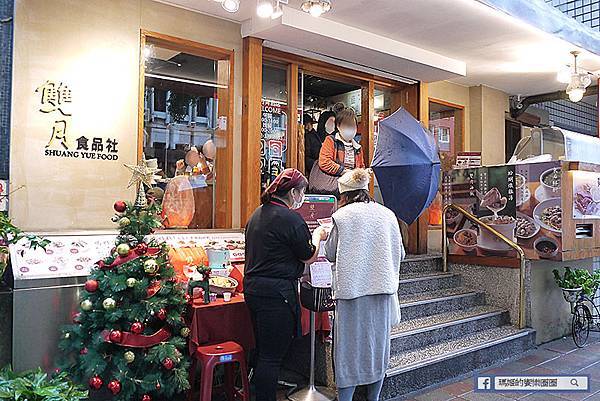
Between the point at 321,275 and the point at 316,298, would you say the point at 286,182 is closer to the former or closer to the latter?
the point at 321,275

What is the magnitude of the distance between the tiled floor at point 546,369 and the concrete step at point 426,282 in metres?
1.19

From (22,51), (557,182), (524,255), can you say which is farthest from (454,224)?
(22,51)

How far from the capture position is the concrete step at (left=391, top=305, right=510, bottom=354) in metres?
4.93

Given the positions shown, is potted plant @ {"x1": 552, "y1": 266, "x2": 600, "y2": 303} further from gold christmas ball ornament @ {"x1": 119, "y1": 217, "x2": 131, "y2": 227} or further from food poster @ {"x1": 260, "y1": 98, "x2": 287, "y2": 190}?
gold christmas ball ornament @ {"x1": 119, "y1": 217, "x2": 131, "y2": 227}

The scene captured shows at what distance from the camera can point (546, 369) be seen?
5.20 metres

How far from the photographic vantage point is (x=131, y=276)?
3.49 m

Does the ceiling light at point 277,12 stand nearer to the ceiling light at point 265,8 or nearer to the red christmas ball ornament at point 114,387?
the ceiling light at point 265,8

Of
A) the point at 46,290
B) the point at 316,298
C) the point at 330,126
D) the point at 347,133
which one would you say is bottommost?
the point at 316,298

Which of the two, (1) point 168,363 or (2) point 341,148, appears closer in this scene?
(1) point 168,363

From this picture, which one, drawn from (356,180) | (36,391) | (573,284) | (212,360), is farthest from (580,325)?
(36,391)

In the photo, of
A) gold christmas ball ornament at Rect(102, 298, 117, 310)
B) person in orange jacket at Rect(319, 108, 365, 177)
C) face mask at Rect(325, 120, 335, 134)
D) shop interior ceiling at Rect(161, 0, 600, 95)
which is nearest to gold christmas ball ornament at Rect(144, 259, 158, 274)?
gold christmas ball ornament at Rect(102, 298, 117, 310)

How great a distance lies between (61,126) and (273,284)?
2310mm

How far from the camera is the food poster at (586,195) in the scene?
5.89 metres

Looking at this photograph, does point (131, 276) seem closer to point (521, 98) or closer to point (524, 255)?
point (524, 255)
